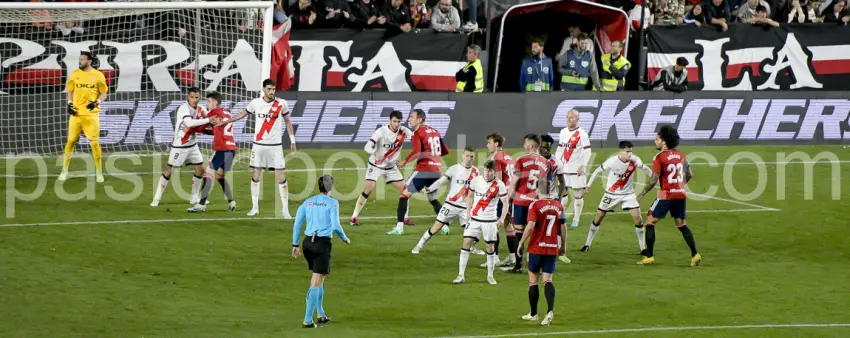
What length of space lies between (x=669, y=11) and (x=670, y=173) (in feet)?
53.2

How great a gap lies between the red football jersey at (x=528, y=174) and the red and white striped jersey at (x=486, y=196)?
0.51 meters

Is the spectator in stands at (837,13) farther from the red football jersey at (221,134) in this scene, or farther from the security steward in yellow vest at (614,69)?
the red football jersey at (221,134)

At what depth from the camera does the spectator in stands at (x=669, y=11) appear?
31859mm

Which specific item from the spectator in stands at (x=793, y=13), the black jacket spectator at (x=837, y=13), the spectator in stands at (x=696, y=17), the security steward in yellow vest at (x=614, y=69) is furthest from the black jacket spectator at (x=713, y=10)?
the black jacket spectator at (x=837, y=13)

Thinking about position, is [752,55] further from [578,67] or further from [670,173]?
[670,173]

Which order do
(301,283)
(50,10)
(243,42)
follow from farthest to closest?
(243,42) < (50,10) < (301,283)

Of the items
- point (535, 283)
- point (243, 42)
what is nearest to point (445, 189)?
point (243, 42)

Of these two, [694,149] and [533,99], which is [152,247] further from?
[694,149]

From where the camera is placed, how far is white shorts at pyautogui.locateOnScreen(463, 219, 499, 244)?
51.1 ft

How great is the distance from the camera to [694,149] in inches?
1163

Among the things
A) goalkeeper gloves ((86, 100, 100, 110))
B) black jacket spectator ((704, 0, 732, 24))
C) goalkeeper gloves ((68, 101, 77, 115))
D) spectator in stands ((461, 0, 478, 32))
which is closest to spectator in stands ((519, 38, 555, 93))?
spectator in stands ((461, 0, 478, 32))

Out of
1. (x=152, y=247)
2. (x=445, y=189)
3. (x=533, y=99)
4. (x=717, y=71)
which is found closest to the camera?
(x=152, y=247)

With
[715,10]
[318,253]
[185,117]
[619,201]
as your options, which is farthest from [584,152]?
[715,10]

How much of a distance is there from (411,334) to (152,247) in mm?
6054
